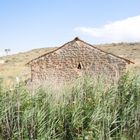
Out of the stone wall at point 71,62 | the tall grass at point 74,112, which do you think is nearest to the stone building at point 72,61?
the stone wall at point 71,62

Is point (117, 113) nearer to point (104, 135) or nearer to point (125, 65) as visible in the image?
point (104, 135)

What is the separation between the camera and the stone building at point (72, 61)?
2586 cm

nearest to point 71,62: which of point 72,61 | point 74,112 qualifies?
point 72,61

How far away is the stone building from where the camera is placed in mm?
25859

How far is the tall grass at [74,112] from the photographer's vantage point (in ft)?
31.2

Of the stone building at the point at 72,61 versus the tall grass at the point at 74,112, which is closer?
the tall grass at the point at 74,112

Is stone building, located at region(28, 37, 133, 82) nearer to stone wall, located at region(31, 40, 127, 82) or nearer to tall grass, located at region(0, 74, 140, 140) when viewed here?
stone wall, located at region(31, 40, 127, 82)

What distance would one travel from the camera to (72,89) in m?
10.8

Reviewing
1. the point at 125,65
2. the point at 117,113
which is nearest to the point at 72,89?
the point at 117,113

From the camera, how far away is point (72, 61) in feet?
86.5

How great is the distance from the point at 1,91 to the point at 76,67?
1617 centimetres

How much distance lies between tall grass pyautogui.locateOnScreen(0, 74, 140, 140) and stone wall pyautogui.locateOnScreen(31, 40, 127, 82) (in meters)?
14.9

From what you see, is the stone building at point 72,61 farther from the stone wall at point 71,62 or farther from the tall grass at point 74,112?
the tall grass at point 74,112

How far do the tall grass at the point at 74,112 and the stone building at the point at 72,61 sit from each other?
14901 millimetres
